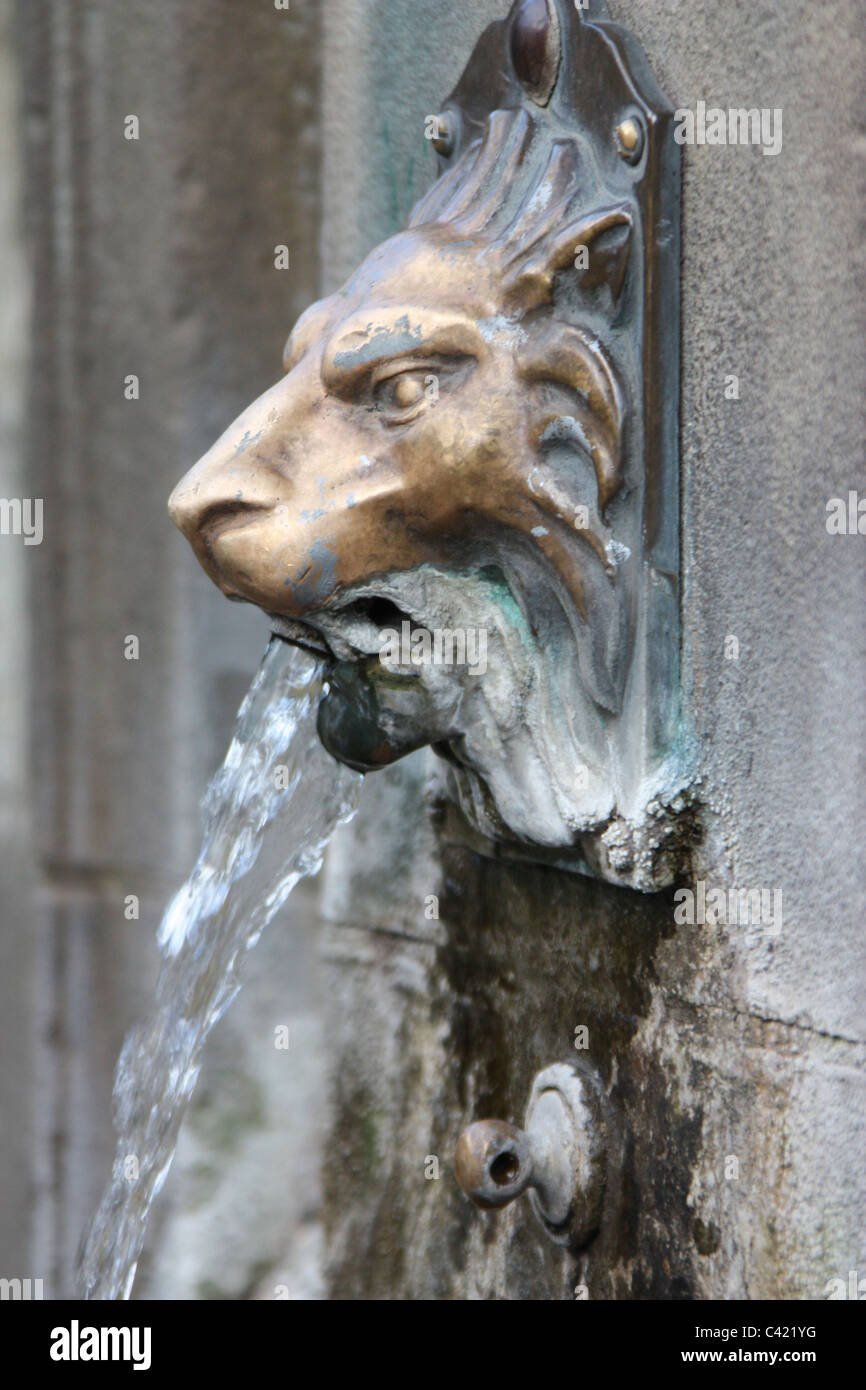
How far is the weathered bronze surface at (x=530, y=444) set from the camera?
780mm

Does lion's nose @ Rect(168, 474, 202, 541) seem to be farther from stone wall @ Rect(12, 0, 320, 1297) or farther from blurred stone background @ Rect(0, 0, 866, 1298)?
stone wall @ Rect(12, 0, 320, 1297)

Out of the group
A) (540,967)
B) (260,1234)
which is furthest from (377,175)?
(260,1234)

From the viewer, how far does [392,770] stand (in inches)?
47.1

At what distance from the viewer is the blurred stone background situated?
0.72 meters

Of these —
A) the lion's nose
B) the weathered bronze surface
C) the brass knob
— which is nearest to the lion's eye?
the weathered bronze surface

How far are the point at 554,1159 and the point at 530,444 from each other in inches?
17.7

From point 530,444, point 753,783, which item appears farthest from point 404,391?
point 753,783

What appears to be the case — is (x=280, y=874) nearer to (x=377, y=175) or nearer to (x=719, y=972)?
(x=719, y=972)

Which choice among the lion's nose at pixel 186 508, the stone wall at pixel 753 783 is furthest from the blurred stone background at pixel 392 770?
the lion's nose at pixel 186 508

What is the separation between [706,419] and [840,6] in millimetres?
215

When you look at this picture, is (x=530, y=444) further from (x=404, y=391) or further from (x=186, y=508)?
(x=186, y=508)

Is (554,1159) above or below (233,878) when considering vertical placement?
below

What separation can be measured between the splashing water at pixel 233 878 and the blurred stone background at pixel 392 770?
0.49ft

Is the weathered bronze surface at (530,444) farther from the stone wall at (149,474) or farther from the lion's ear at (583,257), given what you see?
the stone wall at (149,474)
